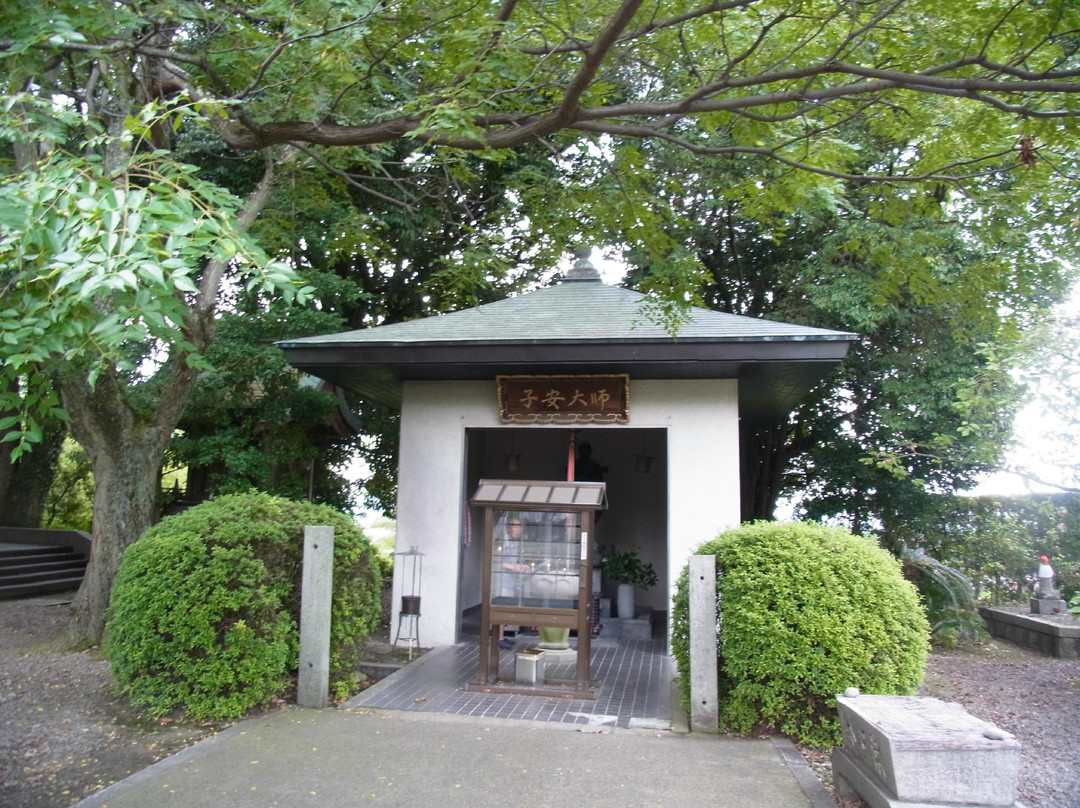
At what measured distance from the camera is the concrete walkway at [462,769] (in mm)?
4297

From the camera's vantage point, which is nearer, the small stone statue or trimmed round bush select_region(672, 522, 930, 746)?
trimmed round bush select_region(672, 522, 930, 746)

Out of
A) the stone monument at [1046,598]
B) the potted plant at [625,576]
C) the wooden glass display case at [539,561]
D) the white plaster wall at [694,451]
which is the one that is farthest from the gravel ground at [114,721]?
the potted plant at [625,576]

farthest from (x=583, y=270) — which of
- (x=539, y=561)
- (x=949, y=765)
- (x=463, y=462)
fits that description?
(x=949, y=765)

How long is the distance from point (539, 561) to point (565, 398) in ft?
8.24

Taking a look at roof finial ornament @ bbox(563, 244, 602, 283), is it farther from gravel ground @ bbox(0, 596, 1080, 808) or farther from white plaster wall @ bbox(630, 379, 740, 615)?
gravel ground @ bbox(0, 596, 1080, 808)

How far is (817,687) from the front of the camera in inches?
211

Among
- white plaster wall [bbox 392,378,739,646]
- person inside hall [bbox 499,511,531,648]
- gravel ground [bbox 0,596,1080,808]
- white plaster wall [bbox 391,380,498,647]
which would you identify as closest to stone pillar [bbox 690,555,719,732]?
gravel ground [bbox 0,596,1080,808]

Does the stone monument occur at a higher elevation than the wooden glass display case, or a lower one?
lower

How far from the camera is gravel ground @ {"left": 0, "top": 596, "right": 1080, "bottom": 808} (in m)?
4.71

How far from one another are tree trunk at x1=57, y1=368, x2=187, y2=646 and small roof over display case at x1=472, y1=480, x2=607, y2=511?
4262mm

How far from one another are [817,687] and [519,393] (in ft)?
15.4

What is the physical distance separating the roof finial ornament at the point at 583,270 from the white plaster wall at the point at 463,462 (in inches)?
109

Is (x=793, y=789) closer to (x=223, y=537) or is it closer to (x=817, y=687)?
(x=817, y=687)

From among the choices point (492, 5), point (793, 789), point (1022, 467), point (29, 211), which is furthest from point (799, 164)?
point (1022, 467)
